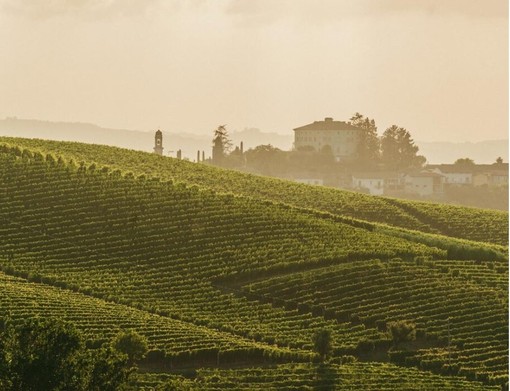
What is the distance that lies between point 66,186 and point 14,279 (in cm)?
1997

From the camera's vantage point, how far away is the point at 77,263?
76.8 m

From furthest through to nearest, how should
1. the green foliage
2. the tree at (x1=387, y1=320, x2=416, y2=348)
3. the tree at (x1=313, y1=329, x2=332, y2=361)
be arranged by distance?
the tree at (x1=387, y1=320, x2=416, y2=348)
the tree at (x1=313, y1=329, x2=332, y2=361)
the green foliage

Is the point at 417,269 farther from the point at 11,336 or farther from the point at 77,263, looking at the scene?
the point at 11,336

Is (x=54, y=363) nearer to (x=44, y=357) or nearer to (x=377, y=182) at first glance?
(x=44, y=357)

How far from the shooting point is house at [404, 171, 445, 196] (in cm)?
19325

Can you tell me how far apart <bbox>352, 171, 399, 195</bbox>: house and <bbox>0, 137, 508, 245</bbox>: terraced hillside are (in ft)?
269

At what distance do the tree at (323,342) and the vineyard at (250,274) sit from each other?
68cm

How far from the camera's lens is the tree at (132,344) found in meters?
56.3

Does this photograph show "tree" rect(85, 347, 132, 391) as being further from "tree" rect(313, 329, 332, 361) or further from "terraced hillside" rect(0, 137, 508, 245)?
"terraced hillside" rect(0, 137, 508, 245)

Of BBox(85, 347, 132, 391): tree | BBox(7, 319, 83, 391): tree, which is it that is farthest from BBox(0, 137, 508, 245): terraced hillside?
BBox(85, 347, 132, 391): tree

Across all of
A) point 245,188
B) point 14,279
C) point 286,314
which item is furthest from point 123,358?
point 245,188

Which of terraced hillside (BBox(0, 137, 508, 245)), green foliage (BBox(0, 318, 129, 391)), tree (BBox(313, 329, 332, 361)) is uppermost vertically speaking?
terraced hillside (BBox(0, 137, 508, 245))

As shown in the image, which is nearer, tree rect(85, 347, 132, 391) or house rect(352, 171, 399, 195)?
tree rect(85, 347, 132, 391)

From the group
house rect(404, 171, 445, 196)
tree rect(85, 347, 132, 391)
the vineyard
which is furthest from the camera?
house rect(404, 171, 445, 196)
